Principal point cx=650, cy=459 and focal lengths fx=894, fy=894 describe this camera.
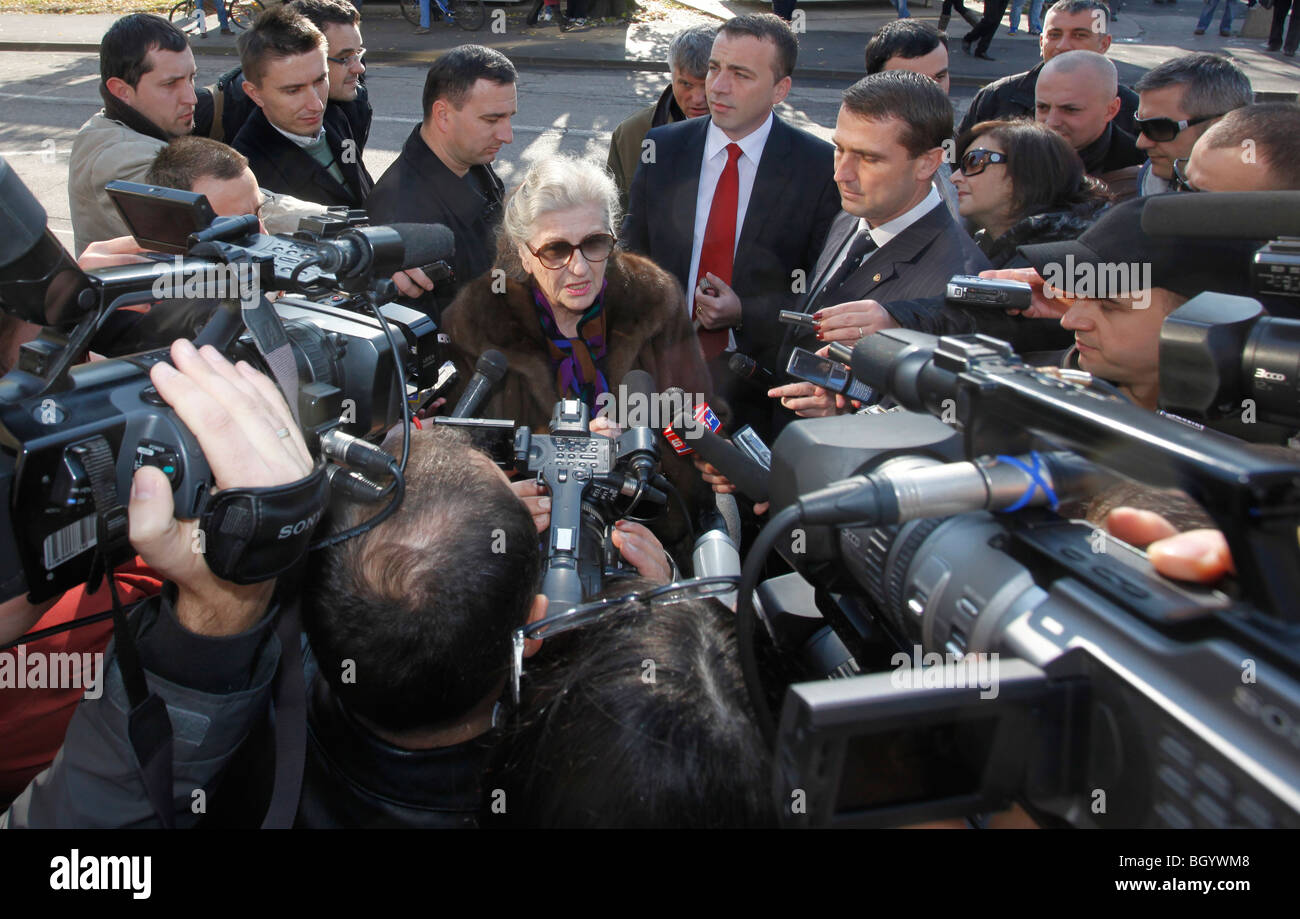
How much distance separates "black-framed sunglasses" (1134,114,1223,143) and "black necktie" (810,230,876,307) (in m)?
1.22

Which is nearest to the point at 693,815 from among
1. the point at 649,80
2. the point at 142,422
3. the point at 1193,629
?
the point at 1193,629

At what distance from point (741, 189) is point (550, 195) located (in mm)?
1078

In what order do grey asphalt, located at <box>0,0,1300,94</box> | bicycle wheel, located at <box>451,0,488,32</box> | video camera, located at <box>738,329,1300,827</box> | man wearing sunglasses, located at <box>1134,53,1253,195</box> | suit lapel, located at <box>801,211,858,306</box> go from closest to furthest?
video camera, located at <box>738,329,1300,827</box> → suit lapel, located at <box>801,211,858,306</box> → man wearing sunglasses, located at <box>1134,53,1253,195</box> → grey asphalt, located at <box>0,0,1300,94</box> → bicycle wheel, located at <box>451,0,488,32</box>

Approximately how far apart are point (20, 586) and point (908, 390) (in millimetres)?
1028

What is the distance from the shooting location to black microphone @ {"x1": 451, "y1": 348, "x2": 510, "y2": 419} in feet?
6.15

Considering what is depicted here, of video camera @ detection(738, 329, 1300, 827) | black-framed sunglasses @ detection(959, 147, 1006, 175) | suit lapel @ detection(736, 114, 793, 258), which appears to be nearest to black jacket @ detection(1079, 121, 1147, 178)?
black-framed sunglasses @ detection(959, 147, 1006, 175)

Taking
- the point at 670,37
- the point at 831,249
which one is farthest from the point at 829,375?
the point at 670,37

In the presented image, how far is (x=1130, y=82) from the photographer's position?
10219mm

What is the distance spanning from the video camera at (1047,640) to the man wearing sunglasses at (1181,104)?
265cm

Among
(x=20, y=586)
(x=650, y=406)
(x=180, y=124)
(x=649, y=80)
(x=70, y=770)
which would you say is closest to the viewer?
(x=20, y=586)

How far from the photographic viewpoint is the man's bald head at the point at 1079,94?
3381 mm

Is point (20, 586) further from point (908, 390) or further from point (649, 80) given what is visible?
point (649, 80)

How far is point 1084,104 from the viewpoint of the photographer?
11.1 ft

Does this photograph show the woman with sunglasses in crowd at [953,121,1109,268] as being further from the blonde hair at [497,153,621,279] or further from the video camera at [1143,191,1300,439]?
the video camera at [1143,191,1300,439]
